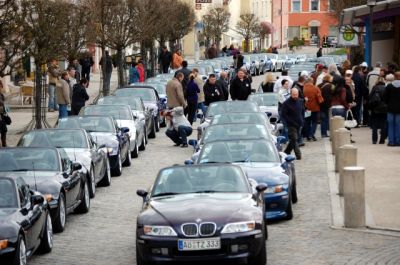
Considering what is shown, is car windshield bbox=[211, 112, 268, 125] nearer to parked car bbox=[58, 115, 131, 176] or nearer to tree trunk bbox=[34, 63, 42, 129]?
parked car bbox=[58, 115, 131, 176]

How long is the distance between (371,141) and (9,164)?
13.5 m

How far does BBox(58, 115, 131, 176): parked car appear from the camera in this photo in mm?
24516

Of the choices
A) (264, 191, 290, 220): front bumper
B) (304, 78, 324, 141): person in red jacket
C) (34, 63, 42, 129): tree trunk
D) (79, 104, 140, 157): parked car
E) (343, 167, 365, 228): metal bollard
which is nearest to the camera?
(343, 167, 365, 228): metal bollard

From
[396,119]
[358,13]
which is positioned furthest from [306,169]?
[358,13]

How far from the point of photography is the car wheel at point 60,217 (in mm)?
17188

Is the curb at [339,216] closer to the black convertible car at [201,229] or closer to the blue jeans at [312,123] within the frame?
the black convertible car at [201,229]

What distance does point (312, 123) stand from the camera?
3034 cm

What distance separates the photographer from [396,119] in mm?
27422

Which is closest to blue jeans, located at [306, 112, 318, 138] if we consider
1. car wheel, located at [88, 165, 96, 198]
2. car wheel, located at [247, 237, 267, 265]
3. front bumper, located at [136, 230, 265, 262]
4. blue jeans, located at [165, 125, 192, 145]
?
blue jeans, located at [165, 125, 192, 145]

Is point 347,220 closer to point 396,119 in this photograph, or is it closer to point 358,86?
point 396,119

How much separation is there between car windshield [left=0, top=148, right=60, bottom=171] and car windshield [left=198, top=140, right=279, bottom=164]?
7.95 feet

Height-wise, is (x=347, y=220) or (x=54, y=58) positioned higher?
(x=54, y=58)

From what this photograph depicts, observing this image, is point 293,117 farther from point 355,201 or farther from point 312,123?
point 355,201

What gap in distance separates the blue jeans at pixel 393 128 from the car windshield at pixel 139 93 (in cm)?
973
